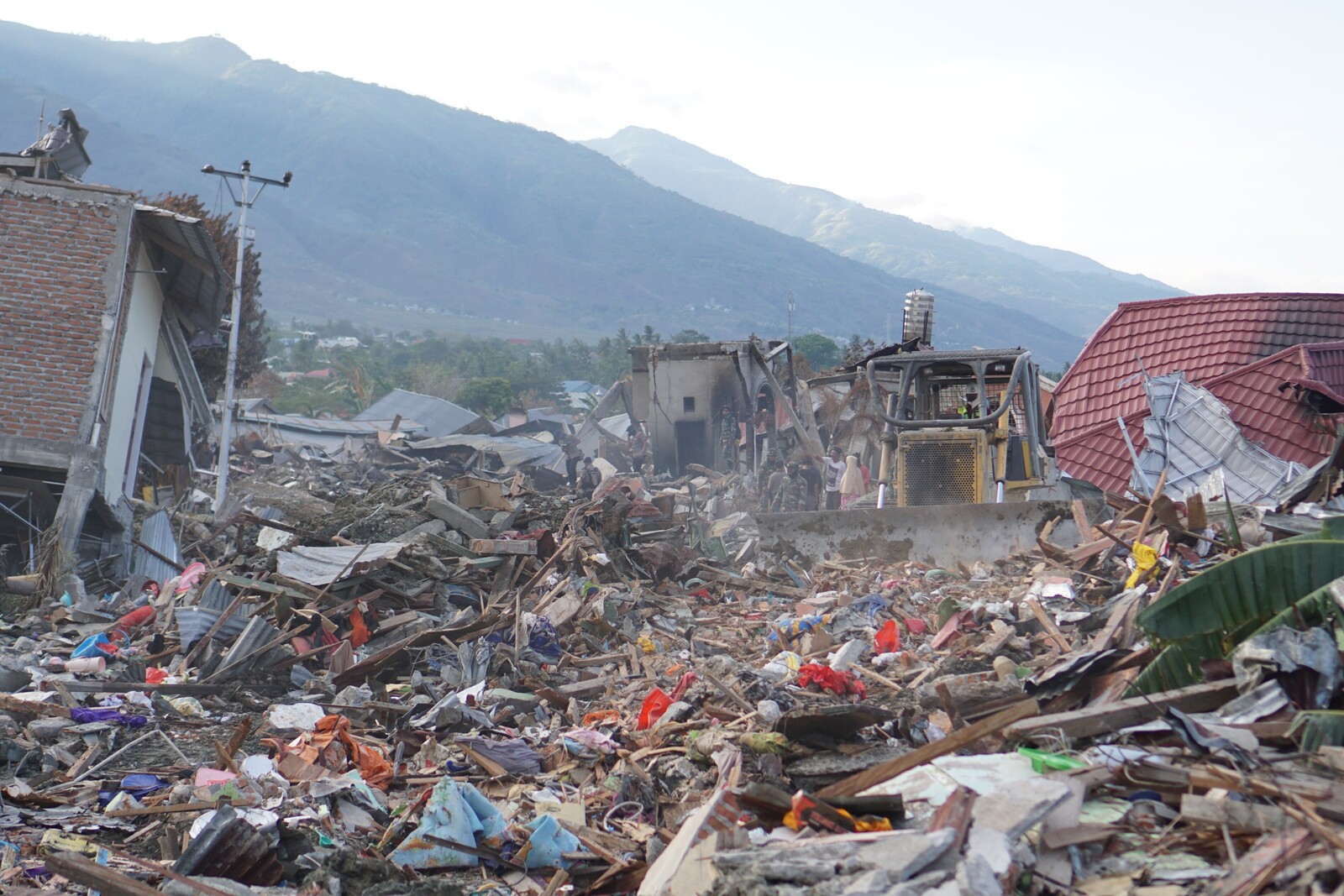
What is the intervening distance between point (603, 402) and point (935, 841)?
1980 cm

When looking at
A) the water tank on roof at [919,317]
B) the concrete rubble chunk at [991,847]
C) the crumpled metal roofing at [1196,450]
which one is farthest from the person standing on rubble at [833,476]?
the concrete rubble chunk at [991,847]

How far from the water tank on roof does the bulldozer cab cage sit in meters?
4.08

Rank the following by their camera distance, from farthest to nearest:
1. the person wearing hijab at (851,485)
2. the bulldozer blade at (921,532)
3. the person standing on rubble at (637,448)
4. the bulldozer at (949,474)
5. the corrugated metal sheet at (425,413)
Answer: the corrugated metal sheet at (425,413) < the person standing on rubble at (637,448) < the person wearing hijab at (851,485) < the bulldozer at (949,474) < the bulldozer blade at (921,532)

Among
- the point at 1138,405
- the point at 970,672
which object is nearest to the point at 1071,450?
the point at 1138,405

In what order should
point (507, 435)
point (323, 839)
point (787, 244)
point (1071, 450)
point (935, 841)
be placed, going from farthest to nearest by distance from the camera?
1. point (787, 244)
2. point (507, 435)
3. point (1071, 450)
4. point (323, 839)
5. point (935, 841)

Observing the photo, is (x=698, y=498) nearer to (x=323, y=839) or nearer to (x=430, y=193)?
(x=323, y=839)

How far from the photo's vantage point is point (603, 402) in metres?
22.8

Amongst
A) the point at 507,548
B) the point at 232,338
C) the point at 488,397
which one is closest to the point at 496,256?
the point at 488,397

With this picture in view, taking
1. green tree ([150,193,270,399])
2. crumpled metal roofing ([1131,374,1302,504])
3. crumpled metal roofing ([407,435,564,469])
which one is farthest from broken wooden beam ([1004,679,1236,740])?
green tree ([150,193,270,399])

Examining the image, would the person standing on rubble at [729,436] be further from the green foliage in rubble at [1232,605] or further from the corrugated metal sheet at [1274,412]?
the green foliage in rubble at [1232,605]

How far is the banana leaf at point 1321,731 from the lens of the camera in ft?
12.4

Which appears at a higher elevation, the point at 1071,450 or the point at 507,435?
the point at 1071,450

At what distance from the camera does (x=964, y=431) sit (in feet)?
35.7

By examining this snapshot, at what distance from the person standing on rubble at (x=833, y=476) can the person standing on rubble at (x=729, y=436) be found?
1.64 meters
